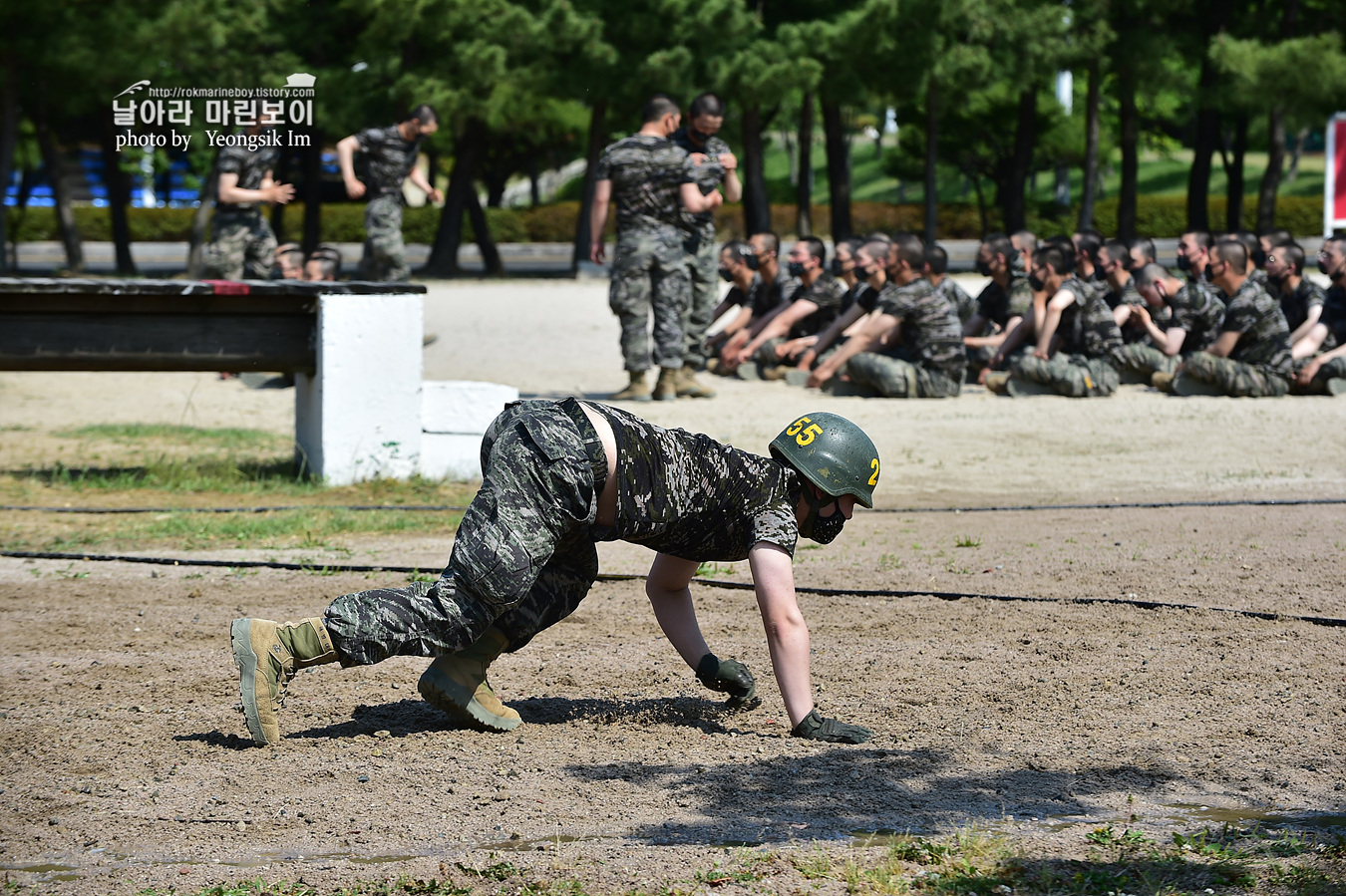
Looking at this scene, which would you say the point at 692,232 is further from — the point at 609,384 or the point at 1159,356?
the point at 1159,356

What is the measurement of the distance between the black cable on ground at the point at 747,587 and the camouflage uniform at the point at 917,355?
6.18 meters

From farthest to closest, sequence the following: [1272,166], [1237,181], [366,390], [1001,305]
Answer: [1237,181], [1272,166], [1001,305], [366,390]

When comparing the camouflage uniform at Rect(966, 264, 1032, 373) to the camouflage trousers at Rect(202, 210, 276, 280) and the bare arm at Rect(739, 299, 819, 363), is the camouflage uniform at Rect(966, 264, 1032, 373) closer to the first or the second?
the bare arm at Rect(739, 299, 819, 363)

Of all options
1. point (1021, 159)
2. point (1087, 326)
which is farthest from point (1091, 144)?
point (1087, 326)

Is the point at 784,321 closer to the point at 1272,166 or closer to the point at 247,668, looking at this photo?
the point at 247,668

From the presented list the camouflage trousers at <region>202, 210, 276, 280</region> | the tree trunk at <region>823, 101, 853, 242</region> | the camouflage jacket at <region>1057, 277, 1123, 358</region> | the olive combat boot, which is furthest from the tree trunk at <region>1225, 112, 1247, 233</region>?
the olive combat boot

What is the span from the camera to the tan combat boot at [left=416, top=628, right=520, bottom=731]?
4.32 m

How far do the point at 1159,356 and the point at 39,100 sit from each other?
22607mm

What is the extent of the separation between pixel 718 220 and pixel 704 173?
99.2 ft

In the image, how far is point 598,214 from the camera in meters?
11.4

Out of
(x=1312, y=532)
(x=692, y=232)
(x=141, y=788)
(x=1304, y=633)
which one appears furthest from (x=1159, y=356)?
(x=141, y=788)

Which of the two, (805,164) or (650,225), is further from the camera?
(805,164)

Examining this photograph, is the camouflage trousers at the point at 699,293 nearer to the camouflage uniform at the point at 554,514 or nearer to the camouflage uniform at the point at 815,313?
the camouflage uniform at the point at 815,313

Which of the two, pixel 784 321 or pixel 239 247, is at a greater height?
pixel 239 247
